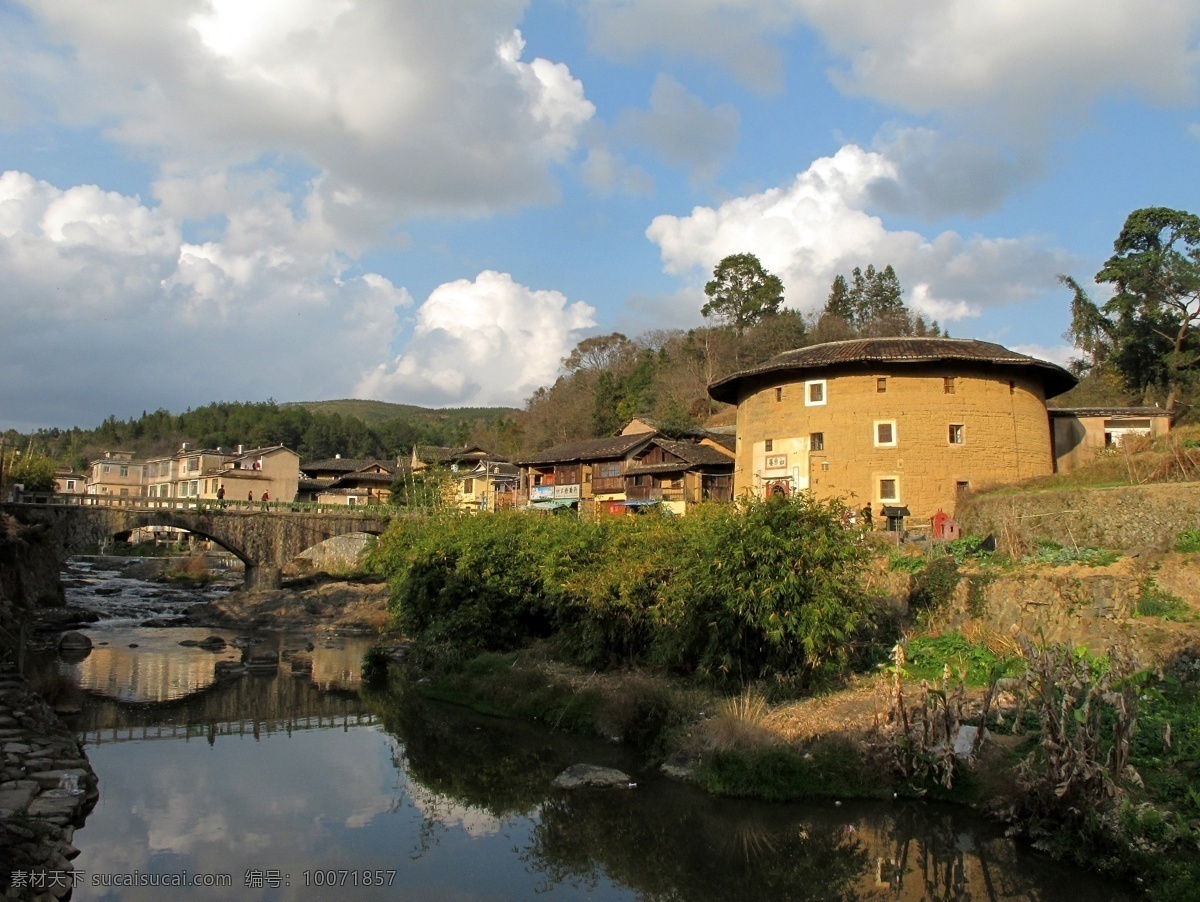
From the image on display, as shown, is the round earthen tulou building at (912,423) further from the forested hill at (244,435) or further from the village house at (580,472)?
the forested hill at (244,435)

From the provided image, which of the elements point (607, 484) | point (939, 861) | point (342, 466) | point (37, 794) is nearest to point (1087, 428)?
point (607, 484)

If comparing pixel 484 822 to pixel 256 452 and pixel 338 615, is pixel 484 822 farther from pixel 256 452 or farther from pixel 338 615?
pixel 256 452

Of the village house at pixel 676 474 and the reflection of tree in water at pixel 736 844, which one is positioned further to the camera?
the village house at pixel 676 474

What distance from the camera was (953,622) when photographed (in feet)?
66.6

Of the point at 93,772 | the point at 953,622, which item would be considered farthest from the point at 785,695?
the point at 93,772

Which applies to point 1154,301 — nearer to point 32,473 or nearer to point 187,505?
point 187,505

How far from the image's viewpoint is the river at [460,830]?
12156mm

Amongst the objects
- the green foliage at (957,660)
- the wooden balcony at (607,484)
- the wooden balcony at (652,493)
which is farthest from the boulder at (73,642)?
the green foliage at (957,660)

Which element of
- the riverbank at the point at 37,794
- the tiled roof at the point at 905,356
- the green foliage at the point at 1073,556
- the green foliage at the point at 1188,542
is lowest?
the riverbank at the point at 37,794

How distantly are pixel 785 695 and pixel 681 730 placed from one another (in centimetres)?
225

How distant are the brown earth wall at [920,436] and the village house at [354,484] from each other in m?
50.8

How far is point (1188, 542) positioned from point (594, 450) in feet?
123

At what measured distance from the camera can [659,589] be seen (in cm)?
1980

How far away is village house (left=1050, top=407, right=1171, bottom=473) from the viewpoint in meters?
37.3
